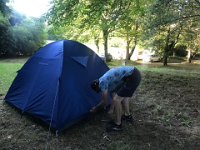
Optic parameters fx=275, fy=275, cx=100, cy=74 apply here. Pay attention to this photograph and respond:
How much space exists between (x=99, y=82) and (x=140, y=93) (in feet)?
7.83

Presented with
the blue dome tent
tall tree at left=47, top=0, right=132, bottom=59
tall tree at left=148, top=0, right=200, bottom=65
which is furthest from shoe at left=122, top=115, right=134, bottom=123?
tall tree at left=47, top=0, right=132, bottom=59

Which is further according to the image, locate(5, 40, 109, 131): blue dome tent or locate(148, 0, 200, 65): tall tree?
locate(148, 0, 200, 65): tall tree

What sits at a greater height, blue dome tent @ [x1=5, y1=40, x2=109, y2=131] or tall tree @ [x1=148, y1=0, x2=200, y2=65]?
tall tree @ [x1=148, y1=0, x2=200, y2=65]

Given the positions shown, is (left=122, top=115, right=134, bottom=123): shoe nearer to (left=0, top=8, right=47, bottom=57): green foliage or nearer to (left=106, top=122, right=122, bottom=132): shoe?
(left=106, top=122, right=122, bottom=132): shoe

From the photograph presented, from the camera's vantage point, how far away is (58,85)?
15.7ft

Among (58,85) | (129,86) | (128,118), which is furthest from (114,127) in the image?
(58,85)

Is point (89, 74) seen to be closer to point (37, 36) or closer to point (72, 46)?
point (72, 46)

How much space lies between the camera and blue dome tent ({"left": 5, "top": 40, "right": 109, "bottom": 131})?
4.70 metres

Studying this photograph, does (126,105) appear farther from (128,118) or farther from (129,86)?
(129,86)

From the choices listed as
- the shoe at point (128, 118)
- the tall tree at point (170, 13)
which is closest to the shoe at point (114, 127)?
the shoe at point (128, 118)

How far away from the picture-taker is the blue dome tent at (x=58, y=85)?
4695 millimetres

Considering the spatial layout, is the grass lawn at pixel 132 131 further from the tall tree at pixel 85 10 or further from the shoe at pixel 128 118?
the tall tree at pixel 85 10

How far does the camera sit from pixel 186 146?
4.27 metres

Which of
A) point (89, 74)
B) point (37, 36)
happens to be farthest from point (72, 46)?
point (37, 36)
